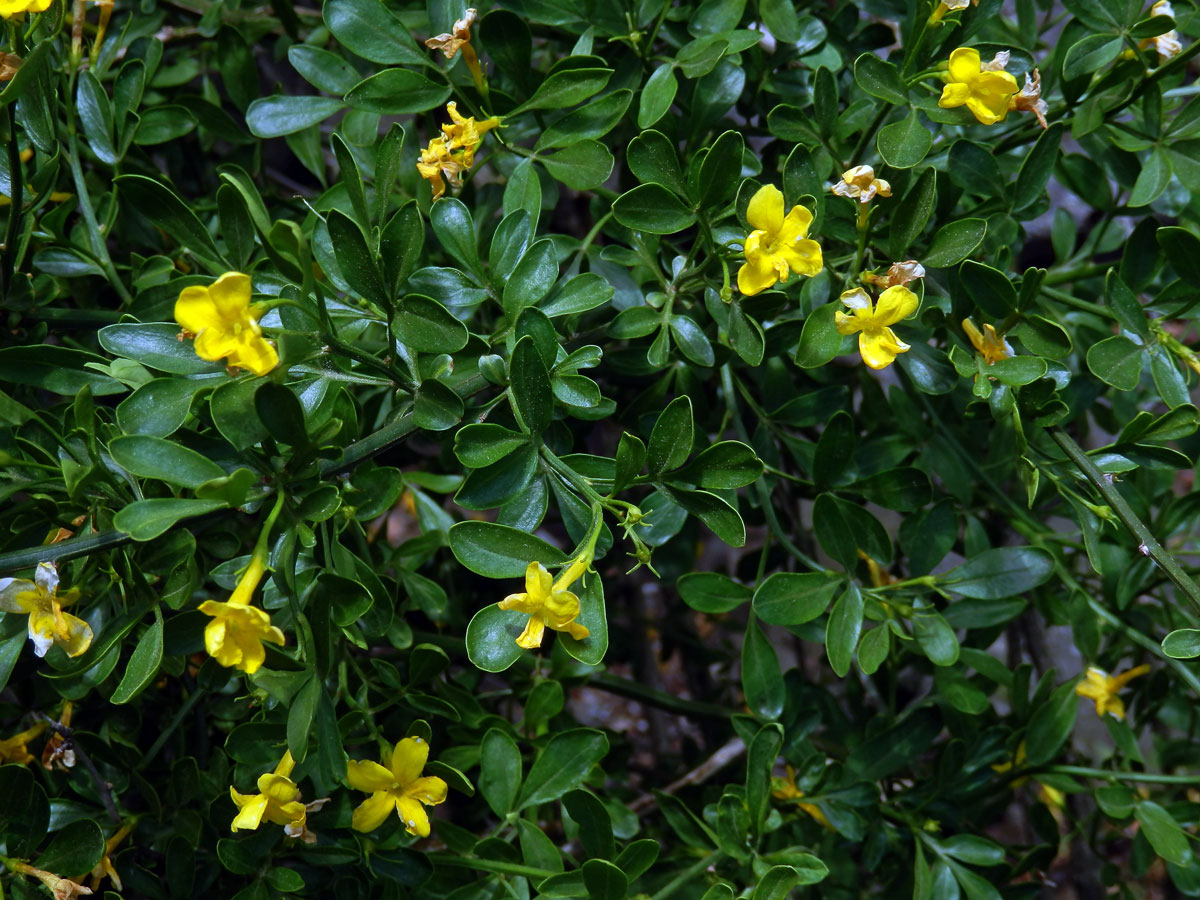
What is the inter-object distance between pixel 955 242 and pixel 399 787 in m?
0.65

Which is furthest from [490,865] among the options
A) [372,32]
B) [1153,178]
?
[1153,178]

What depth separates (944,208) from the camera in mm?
883

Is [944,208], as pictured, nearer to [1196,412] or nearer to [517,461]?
[1196,412]

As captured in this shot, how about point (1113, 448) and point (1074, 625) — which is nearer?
point (1113, 448)

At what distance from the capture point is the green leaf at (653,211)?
0.77 meters

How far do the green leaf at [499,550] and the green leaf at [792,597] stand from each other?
0.27m

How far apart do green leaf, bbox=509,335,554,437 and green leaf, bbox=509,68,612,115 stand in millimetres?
256

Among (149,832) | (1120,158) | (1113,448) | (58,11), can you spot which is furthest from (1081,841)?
(58,11)

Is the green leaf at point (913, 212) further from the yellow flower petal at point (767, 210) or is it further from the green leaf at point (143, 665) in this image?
the green leaf at point (143, 665)

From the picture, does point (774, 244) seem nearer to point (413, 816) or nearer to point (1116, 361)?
point (1116, 361)

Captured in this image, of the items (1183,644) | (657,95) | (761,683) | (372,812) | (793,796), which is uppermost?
(657,95)

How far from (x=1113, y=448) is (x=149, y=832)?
3.12ft

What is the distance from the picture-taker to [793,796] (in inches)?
43.5

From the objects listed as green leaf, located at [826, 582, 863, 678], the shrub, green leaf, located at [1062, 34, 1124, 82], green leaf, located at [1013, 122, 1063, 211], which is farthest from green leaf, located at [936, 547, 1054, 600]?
green leaf, located at [1062, 34, 1124, 82]
